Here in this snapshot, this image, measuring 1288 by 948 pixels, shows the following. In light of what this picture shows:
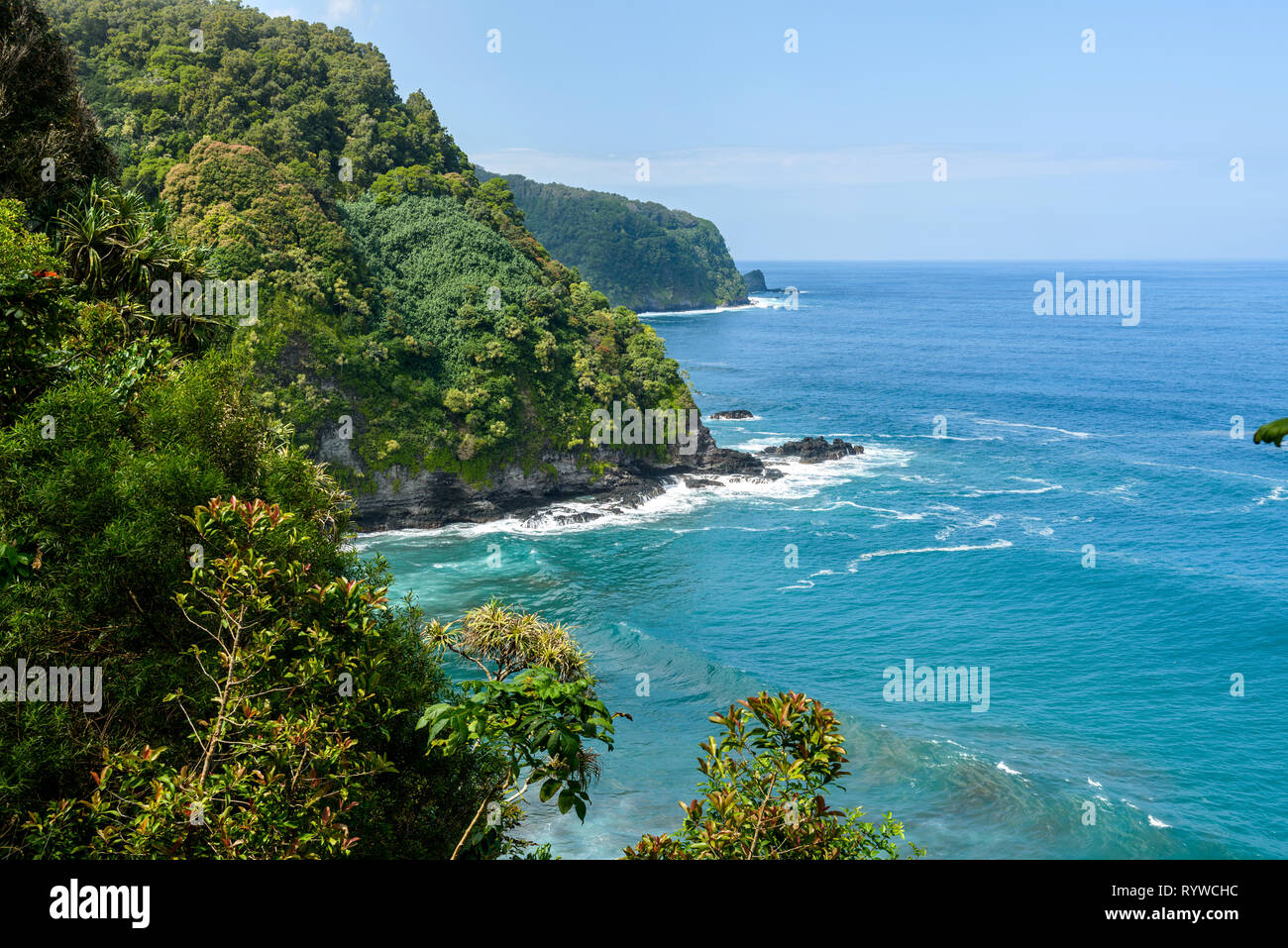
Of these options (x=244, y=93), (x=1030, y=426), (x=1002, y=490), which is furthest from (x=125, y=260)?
(x=1030, y=426)

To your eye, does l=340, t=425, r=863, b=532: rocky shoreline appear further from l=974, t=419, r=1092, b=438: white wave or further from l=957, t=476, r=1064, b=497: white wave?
l=974, t=419, r=1092, b=438: white wave

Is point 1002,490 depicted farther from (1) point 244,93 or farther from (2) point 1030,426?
(1) point 244,93

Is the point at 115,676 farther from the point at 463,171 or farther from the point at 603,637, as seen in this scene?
the point at 463,171

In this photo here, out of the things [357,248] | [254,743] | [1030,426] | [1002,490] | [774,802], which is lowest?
[1002,490]

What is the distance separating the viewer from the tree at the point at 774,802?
25.3ft

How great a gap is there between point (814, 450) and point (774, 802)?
6601 cm

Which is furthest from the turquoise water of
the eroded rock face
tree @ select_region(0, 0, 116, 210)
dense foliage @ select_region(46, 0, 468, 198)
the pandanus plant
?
dense foliage @ select_region(46, 0, 468, 198)

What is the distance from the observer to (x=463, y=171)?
80438 millimetres

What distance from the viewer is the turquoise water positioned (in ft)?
98.1

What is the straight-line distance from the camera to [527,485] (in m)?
60.7

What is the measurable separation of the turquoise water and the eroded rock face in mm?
2176

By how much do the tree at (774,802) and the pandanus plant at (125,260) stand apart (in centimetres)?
1460

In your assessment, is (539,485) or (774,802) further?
(539,485)
